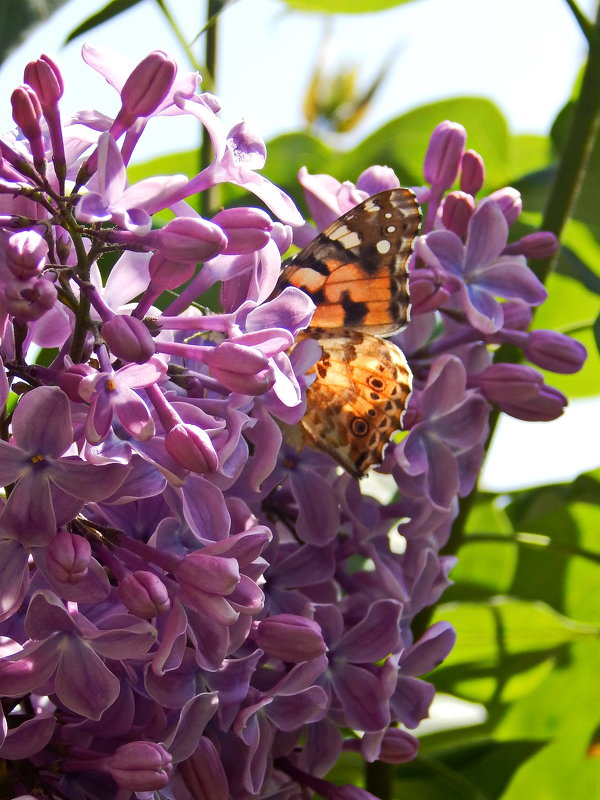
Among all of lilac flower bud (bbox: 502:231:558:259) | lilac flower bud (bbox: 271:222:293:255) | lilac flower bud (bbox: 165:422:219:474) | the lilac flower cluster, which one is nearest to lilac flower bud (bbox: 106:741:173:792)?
the lilac flower cluster

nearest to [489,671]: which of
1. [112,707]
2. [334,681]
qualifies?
[334,681]

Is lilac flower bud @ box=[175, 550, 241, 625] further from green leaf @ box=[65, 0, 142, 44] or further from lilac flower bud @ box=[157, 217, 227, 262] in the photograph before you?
green leaf @ box=[65, 0, 142, 44]

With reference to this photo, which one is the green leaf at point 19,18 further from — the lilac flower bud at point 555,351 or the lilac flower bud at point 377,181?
the lilac flower bud at point 555,351

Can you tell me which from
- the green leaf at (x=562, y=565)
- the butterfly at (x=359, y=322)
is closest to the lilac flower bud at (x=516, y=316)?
the butterfly at (x=359, y=322)

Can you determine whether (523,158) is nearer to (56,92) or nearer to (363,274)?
(363,274)

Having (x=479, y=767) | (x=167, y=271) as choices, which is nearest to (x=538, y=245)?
(x=167, y=271)
